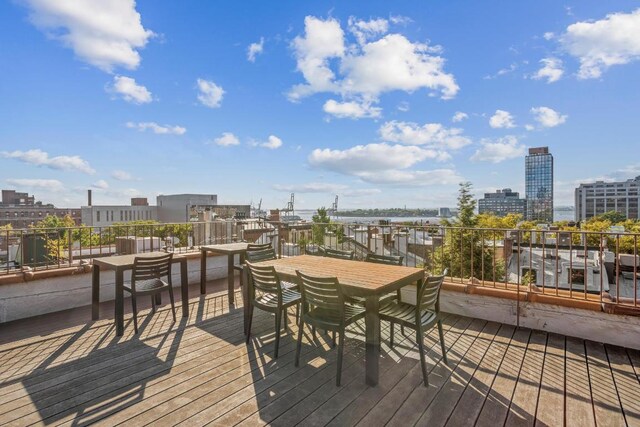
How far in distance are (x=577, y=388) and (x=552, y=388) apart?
0.20 m

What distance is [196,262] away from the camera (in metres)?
6.30

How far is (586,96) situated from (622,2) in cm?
982

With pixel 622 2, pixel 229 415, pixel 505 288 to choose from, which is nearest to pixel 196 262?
pixel 229 415

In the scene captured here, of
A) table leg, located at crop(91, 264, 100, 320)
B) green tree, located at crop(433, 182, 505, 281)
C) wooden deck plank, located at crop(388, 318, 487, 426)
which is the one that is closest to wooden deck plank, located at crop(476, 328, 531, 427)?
wooden deck plank, located at crop(388, 318, 487, 426)

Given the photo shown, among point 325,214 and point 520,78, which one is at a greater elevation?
point 520,78

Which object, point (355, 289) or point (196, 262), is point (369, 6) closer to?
point (196, 262)

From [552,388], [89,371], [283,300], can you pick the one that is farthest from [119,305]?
[552,388]

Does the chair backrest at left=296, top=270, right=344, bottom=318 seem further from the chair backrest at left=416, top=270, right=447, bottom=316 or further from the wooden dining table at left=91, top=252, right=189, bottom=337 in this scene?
the wooden dining table at left=91, top=252, right=189, bottom=337

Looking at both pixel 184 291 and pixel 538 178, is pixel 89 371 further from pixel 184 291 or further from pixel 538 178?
pixel 538 178

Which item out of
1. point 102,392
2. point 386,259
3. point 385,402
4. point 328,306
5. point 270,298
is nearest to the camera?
point 385,402

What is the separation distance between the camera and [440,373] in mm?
2744

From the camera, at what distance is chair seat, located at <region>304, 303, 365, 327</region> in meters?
2.70

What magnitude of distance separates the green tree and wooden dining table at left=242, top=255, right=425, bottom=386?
3356 millimetres

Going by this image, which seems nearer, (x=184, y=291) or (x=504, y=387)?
(x=504, y=387)
